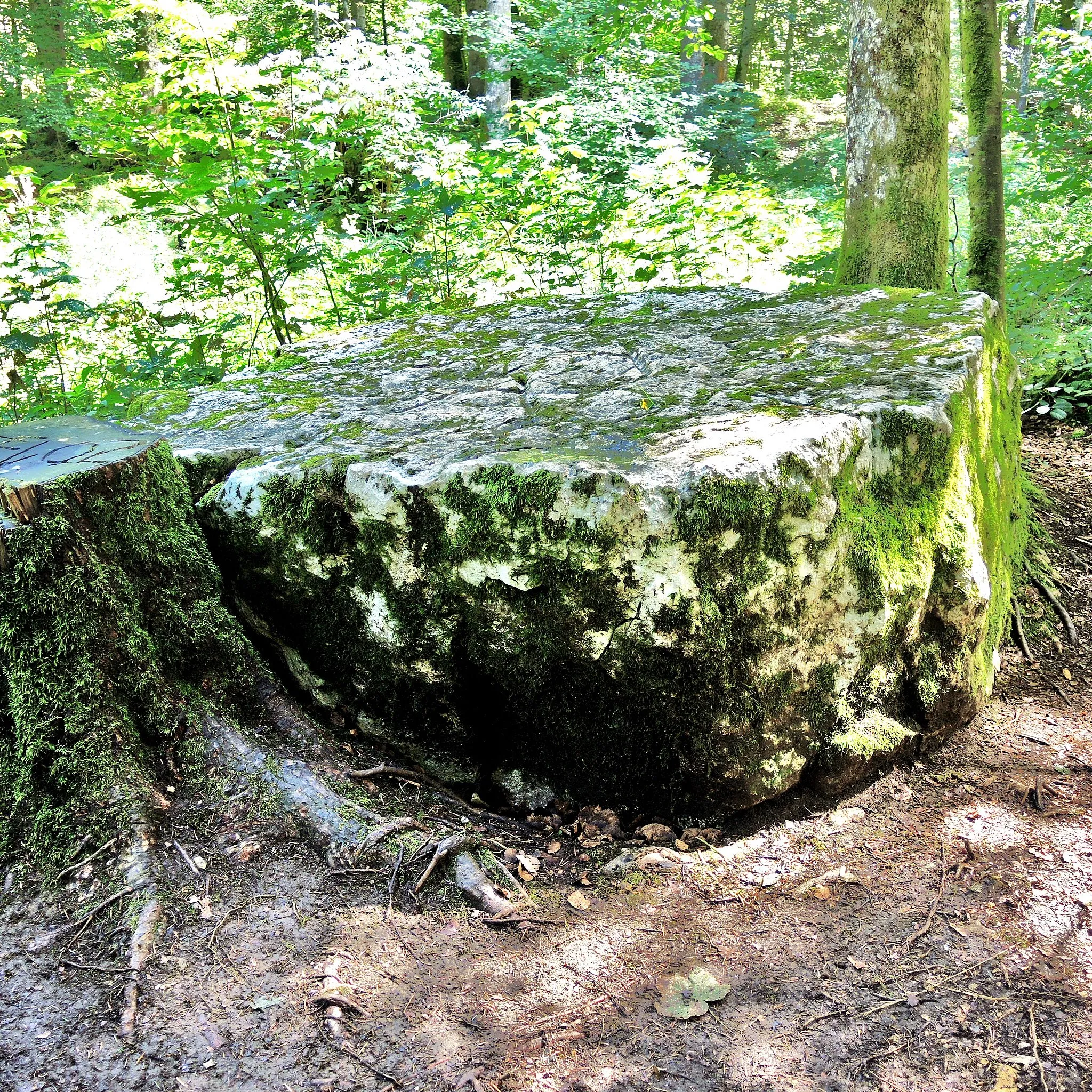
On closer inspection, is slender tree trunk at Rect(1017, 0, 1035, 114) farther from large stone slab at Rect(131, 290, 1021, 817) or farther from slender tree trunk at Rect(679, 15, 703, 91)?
large stone slab at Rect(131, 290, 1021, 817)

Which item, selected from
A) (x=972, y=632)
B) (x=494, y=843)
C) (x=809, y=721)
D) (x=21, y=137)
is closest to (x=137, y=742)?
(x=494, y=843)

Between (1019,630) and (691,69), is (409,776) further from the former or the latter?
(691,69)

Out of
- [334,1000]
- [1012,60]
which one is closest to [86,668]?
[334,1000]

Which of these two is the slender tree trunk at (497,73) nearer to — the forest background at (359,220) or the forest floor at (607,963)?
the forest background at (359,220)

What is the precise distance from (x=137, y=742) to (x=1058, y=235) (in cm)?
803

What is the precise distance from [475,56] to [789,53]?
38.1 ft

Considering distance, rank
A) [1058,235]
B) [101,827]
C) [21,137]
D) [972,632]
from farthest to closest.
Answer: [1058,235], [21,137], [972,632], [101,827]

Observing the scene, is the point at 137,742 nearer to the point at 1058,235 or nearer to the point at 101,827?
the point at 101,827

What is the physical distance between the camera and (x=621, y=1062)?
1725 millimetres

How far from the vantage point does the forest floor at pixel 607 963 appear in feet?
5.50

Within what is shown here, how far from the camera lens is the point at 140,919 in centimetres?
195

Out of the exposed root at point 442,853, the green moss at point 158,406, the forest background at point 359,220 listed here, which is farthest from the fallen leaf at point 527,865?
the forest background at point 359,220

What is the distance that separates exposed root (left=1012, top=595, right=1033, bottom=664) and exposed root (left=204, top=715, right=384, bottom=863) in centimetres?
283

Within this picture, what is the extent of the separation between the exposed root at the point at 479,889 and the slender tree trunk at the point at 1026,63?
764 inches
